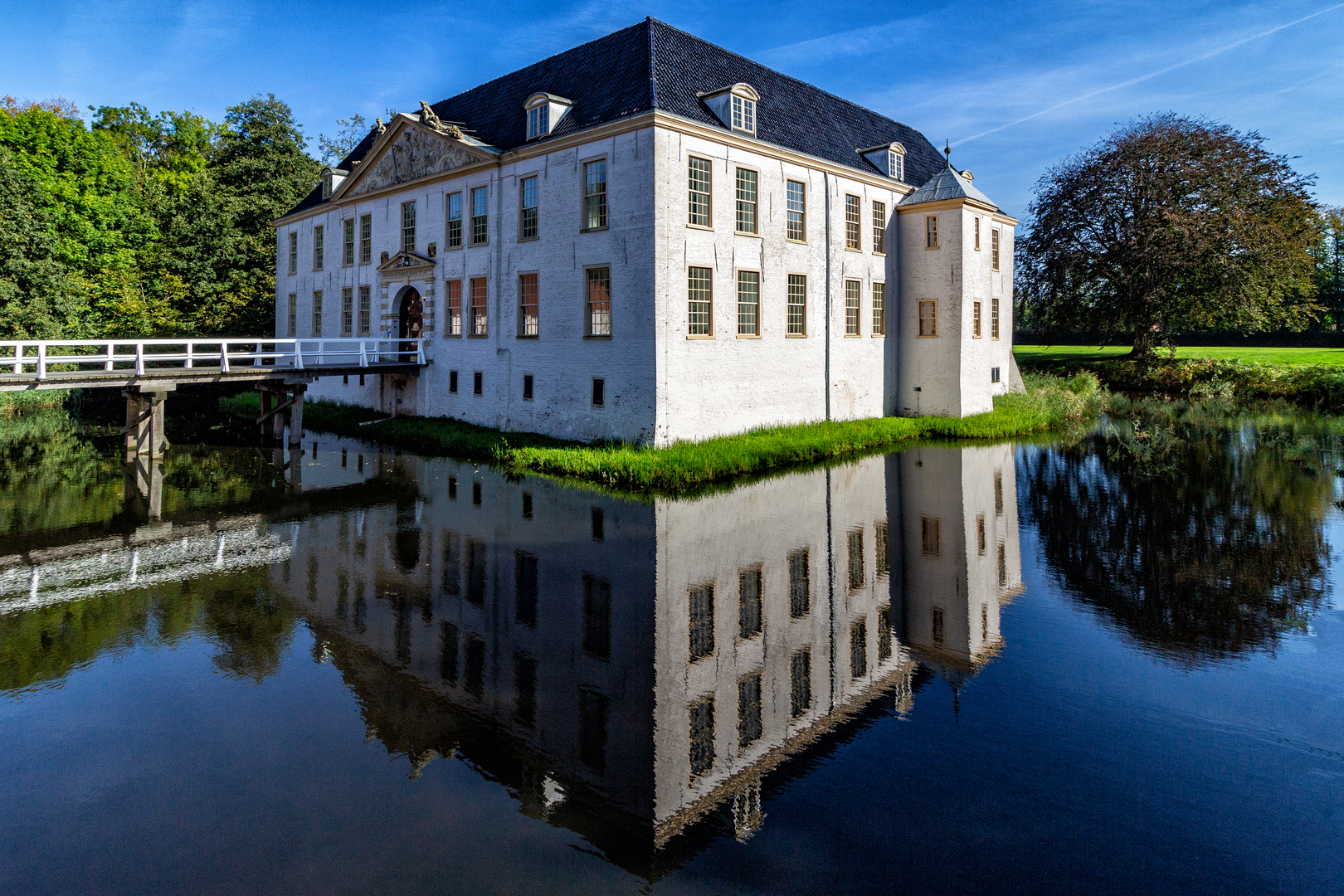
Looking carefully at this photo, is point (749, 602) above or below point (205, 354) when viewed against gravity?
below

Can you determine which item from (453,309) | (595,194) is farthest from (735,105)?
(453,309)

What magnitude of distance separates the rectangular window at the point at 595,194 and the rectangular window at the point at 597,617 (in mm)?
13007

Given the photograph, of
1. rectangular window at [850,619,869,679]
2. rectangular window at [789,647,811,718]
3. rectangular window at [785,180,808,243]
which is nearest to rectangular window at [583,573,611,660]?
rectangular window at [789,647,811,718]

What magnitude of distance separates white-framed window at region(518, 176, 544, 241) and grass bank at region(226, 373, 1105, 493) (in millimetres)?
5745

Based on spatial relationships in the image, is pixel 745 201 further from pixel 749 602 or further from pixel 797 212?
pixel 749 602

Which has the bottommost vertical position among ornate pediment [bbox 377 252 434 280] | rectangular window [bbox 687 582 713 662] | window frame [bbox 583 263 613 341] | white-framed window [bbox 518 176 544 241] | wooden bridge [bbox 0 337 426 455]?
rectangular window [bbox 687 582 713 662]

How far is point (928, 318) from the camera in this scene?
28.4 meters

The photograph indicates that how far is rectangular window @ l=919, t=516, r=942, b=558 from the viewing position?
12.2 metres

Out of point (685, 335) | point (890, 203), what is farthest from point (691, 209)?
point (890, 203)

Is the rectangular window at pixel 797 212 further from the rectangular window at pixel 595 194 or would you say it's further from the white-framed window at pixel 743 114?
the rectangular window at pixel 595 194

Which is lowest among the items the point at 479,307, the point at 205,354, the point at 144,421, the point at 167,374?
the point at 144,421

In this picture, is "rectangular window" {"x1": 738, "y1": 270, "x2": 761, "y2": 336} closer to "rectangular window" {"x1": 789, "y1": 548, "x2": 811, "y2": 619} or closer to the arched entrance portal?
"rectangular window" {"x1": 789, "y1": 548, "x2": 811, "y2": 619}

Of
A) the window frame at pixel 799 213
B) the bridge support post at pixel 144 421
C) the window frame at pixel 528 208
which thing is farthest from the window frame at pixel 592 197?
the bridge support post at pixel 144 421

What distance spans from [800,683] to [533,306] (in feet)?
58.0
